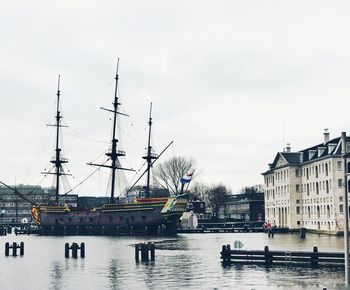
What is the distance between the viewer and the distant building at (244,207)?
161500 mm

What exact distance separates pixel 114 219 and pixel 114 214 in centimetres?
94

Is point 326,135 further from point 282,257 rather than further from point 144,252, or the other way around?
point 282,257

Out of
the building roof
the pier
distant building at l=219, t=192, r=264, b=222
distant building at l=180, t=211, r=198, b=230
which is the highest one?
the building roof

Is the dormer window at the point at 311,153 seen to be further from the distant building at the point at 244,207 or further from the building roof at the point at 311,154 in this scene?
the distant building at the point at 244,207

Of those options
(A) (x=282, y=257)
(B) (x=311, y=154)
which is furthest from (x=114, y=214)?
(A) (x=282, y=257)

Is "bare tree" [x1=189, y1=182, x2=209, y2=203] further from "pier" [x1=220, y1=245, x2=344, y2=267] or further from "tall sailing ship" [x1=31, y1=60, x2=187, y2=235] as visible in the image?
"pier" [x1=220, y1=245, x2=344, y2=267]

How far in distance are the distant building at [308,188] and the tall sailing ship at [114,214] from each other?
73.7 feet

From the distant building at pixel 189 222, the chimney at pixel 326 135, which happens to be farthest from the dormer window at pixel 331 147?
the distant building at pixel 189 222

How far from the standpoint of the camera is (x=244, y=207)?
168m

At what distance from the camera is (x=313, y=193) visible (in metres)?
104

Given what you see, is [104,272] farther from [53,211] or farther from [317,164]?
[53,211]

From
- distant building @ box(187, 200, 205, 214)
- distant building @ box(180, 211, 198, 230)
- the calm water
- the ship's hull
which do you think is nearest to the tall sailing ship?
the ship's hull

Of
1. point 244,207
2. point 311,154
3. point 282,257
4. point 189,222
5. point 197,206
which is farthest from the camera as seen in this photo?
point 244,207

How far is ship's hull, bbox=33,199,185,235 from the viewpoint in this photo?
101500 millimetres
